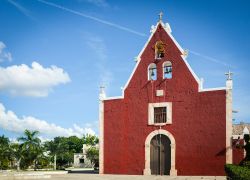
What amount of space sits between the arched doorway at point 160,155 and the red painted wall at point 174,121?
733 millimetres

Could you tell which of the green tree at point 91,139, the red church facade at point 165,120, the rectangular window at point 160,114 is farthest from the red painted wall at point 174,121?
the green tree at point 91,139

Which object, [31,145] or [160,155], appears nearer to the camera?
[160,155]

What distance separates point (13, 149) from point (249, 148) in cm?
3539

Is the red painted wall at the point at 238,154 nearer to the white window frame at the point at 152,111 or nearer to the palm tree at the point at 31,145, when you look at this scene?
the white window frame at the point at 152,111

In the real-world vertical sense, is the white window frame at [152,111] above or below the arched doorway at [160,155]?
above

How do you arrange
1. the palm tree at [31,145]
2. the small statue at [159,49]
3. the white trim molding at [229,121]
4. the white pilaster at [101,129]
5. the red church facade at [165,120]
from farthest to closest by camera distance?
the palm tree at [31,145] < the white pilaster at [101,129] < the small statue at [159,49] < the red church facade at [165,120] < the white trim molding at [229,121]

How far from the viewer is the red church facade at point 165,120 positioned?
25312 mm

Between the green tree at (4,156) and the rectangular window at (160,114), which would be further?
the green tree at (4,156)

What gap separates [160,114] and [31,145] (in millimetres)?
22532

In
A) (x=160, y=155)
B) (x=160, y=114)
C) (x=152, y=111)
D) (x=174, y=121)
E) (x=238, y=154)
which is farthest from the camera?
(x=152, y=111)

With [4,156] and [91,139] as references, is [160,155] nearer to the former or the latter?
[4,156]

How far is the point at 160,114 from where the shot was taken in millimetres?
27562

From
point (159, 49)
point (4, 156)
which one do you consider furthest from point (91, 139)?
point (159, 49)

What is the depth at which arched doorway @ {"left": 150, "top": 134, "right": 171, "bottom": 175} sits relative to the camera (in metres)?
27.0
